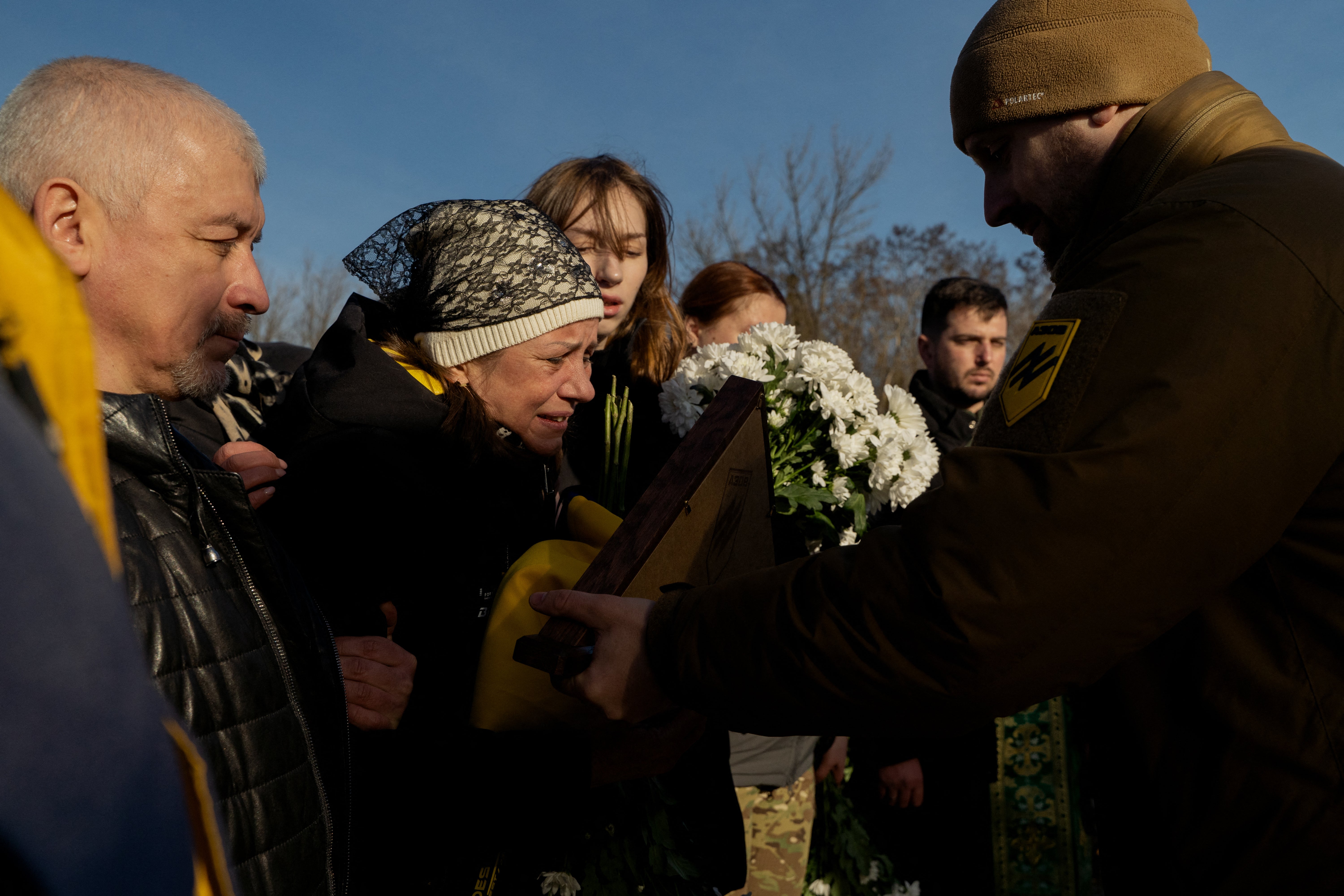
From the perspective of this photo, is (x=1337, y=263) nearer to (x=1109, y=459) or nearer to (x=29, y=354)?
(x=1109, y=459)

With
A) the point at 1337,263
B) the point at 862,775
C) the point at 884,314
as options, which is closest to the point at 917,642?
the point at 1337,263

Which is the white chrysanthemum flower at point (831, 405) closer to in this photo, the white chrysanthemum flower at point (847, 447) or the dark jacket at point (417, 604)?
the white chrysanthemum flower at point (847, 447)

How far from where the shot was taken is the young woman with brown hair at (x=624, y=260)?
326 centimetres

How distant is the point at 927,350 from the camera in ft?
17.2

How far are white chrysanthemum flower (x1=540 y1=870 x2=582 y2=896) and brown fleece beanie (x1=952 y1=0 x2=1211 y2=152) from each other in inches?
81.5

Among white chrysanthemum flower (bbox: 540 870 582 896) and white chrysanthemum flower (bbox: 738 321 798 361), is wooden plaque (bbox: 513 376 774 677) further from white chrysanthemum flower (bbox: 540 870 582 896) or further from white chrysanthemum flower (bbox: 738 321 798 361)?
white chrysanthemum flower (bbox: 540 870 582 896)

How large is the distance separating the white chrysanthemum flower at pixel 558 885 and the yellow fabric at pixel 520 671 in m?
0.68

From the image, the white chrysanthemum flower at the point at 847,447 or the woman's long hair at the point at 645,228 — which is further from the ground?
the woman's long hair at the point at 645,228

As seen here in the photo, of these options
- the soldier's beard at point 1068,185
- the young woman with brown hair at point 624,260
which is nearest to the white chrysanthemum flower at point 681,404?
the young woman with brown hair at point 624,260

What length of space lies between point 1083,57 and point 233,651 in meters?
1.93

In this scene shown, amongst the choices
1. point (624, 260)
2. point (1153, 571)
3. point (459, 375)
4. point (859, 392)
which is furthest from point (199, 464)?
point (624, 260)

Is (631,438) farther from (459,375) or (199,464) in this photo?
(199,464)

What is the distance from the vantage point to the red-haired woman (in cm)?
396

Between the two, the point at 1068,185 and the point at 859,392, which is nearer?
the point at 1068,185
